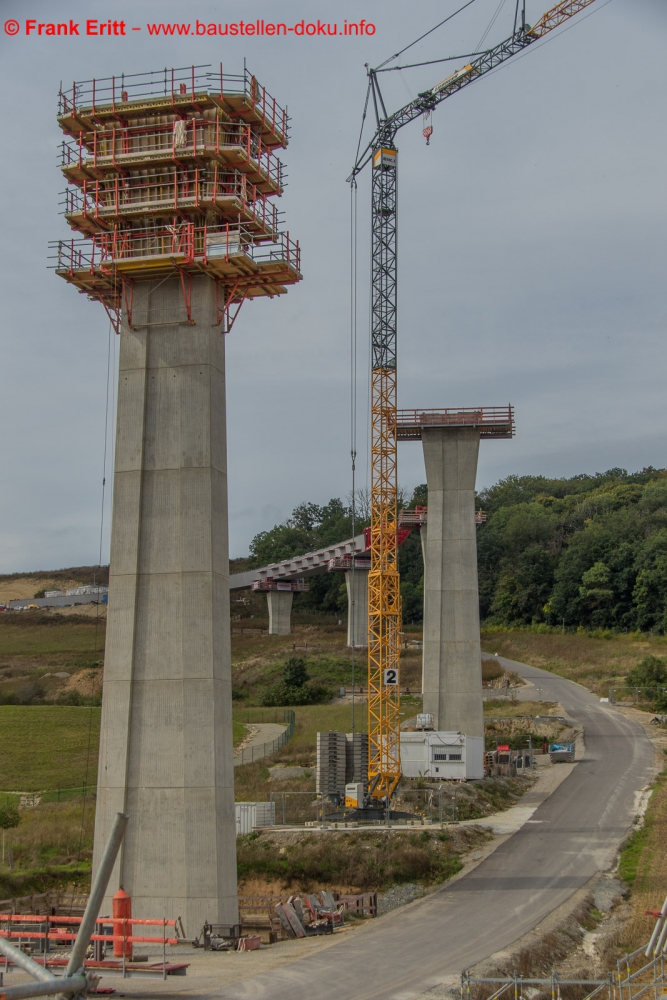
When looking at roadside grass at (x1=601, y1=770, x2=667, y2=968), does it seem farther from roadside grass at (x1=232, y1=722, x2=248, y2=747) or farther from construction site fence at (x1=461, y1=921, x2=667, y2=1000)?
roadside grass at (x1=232, y1=722, x2=248, y2=747)

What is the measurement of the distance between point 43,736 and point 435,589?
80.5 ft

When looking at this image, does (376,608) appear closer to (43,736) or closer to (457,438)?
(457,438)

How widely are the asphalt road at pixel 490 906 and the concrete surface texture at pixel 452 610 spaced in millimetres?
7747

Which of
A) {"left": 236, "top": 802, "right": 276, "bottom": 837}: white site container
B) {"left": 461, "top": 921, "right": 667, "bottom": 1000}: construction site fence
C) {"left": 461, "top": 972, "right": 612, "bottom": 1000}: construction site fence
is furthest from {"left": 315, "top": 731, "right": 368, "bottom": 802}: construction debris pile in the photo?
{"left": 461, "top": 972, "right": 612, "bottom": 1000}: construction site fence

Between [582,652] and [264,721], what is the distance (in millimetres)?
41071

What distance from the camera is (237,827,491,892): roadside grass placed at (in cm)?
4306

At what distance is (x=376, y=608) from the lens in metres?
62.8

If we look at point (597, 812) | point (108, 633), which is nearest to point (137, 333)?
point (108, 633)

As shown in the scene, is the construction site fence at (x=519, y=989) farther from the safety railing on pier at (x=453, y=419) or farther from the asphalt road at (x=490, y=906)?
the safety railing on pier at (x=453, y=419)

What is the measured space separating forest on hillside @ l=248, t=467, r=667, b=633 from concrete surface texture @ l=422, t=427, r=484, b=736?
177 feet

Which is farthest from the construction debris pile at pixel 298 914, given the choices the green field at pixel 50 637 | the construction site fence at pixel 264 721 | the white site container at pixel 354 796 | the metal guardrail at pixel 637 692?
the green field at pixel 50 637

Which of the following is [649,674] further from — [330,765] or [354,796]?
[354,796]

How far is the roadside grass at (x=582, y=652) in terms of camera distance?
9944cm

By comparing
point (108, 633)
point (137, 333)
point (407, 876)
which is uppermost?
point (137, 333)
